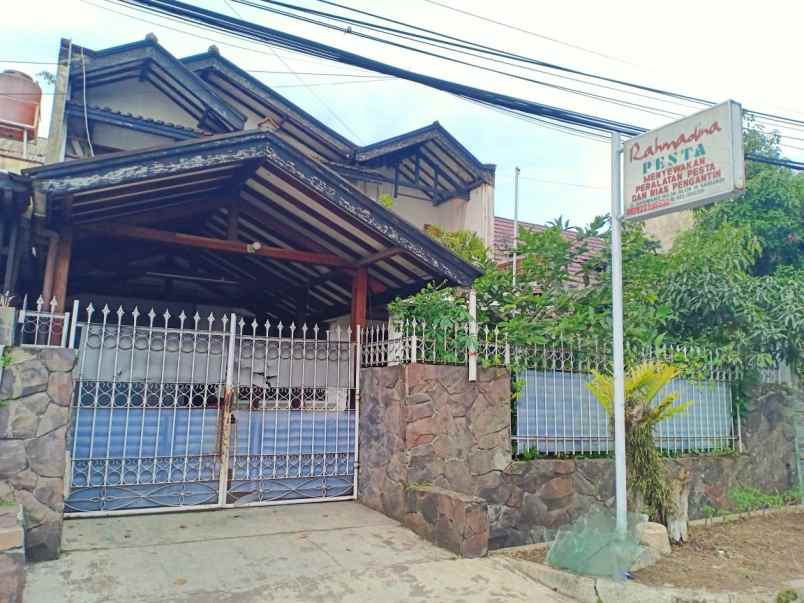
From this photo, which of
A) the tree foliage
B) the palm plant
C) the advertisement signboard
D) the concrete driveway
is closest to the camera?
the concrete driveway

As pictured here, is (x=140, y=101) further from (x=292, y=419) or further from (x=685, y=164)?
(x=685, y=164)

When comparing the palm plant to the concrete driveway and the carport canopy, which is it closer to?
the concrete driveway

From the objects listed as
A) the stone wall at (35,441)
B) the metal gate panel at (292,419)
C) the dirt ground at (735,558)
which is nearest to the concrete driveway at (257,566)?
the stone wall at (35,441)

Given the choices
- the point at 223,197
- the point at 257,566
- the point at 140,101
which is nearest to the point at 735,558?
the point at 257,566

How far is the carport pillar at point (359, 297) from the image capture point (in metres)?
7.81

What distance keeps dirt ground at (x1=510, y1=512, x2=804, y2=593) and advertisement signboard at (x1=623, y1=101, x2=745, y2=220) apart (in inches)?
123

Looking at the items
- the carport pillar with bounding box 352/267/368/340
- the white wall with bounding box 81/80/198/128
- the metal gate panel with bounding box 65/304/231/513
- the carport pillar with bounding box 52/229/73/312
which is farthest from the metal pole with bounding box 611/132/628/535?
the white wall with bounding box 81/80/198/128

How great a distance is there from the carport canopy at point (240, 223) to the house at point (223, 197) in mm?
19

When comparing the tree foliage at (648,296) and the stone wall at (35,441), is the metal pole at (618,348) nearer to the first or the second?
the tree foliage at (648,296)

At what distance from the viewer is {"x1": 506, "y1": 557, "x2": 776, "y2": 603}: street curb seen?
176 inches

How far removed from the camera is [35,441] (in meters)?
4.70

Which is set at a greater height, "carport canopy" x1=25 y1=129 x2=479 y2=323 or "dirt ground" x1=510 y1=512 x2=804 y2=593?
"carport canopy" x1=25 y1=129 x2=479 y2=323

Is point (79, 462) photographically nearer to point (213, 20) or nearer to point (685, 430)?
point (213, 20)

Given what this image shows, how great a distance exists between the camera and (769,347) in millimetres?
8531
